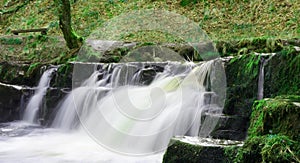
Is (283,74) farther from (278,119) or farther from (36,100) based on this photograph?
(36,100)

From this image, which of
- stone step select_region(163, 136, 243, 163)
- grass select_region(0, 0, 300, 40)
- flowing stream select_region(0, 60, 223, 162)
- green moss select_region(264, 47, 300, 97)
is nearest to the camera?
stone step select_region(163, 136, 243, 163)

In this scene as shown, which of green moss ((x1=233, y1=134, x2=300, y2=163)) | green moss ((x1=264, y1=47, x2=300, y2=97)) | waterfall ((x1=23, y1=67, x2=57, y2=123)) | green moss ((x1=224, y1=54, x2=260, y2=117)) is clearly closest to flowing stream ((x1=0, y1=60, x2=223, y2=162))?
waterfall ((x1=23, y1=67, x2=57, y2=123))

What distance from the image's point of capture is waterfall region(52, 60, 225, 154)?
6203mm

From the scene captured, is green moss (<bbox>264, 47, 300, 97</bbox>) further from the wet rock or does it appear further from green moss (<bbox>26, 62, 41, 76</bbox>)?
green moss (<bbox>26, 62, 41, 76</bbox>)

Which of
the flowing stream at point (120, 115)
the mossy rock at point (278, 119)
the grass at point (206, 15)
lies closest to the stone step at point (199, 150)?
the mossy rock at point (278, 119)

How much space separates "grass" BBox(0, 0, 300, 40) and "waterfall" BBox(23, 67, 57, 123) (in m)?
3.24

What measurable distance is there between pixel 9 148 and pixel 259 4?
8678 millimetres

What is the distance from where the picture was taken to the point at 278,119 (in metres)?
3.81

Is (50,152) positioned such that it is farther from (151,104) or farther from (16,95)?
(16,95)

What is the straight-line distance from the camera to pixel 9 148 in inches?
284

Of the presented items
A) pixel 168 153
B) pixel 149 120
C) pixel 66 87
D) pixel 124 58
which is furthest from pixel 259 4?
pixel 168 153

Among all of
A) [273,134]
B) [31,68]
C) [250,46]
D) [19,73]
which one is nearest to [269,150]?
[273,134]

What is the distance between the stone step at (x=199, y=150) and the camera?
143 inches

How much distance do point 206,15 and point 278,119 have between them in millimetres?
9548
